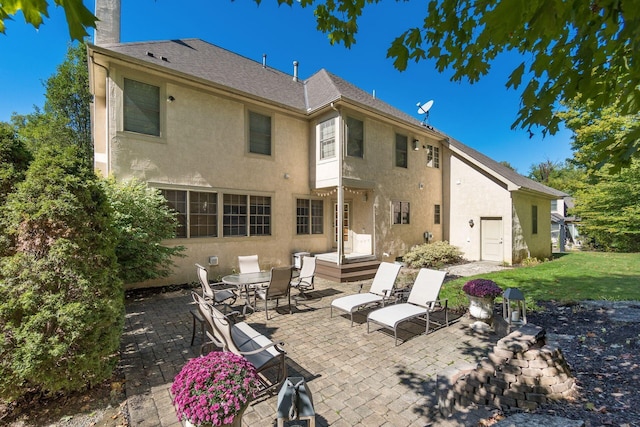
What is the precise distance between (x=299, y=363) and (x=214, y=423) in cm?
230

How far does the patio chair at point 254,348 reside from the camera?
3523 mm

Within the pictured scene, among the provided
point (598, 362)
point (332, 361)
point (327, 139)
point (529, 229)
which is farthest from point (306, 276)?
point (529, 229)

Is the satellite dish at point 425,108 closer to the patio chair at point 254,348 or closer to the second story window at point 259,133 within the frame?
the second story window at point 259,133

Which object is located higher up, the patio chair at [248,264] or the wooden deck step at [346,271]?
the patio chair at [248,264]

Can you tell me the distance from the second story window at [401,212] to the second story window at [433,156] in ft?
11.4

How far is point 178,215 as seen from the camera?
9328mm

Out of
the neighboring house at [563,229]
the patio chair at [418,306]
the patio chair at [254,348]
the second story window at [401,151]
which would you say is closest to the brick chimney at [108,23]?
the patio chair at [254,348]

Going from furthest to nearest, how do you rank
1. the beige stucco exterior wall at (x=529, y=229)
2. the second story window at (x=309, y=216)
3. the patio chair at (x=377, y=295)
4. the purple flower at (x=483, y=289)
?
1. the beige stucco exterior wall at (x=529, y=229)
2. the second story window at (x=309, y=216)
3. the patio chair at (x=377, y=295)
4. the purple flower at (x=483, y=289)

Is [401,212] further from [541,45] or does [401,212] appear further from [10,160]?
[10,160]

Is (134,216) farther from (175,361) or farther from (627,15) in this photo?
(627,15)

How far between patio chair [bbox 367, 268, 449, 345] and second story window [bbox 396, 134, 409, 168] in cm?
846

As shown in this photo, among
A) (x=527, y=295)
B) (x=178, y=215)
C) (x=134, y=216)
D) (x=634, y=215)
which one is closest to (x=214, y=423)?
(x=134, y=216)

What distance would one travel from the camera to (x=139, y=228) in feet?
24.5

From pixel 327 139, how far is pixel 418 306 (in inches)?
308
